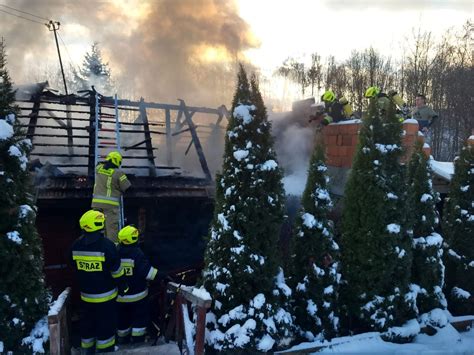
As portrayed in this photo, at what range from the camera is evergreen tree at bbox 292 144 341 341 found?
4742 millimetres

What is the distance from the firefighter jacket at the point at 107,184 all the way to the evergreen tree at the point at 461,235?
17.6 ft

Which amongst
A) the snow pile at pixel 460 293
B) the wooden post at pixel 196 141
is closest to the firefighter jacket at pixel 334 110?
the wooden post at pixel 196 141

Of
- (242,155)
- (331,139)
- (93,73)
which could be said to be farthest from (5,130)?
(93,73)

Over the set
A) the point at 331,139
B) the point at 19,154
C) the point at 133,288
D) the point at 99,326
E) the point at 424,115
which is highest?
the point at 424,115

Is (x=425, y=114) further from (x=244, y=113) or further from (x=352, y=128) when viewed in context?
(x=244, y=113)

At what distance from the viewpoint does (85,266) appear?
4211 millimetres

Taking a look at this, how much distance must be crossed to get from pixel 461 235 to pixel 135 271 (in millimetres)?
5269

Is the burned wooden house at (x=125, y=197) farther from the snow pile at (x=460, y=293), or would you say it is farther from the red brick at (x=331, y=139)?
the snow pile at (x=460, y=293)

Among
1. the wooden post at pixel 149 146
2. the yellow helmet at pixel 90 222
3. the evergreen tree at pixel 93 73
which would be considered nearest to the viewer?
the yellow helmet at pixel 90 222

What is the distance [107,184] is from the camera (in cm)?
567

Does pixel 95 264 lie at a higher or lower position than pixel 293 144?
lower

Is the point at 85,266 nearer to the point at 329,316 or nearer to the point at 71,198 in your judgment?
the point at 71,198

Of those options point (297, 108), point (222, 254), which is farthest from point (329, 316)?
point (297, 108)

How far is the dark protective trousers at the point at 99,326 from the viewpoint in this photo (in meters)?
4.32
